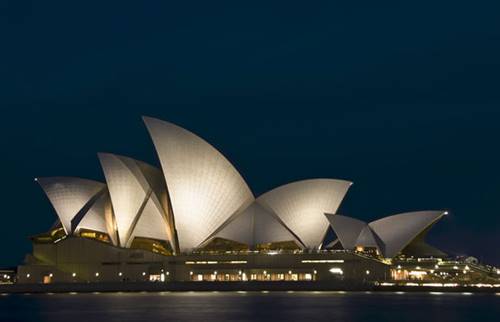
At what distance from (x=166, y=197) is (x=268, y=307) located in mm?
27608

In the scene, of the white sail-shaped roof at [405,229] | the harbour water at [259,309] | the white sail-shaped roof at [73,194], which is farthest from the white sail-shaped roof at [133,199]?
the white sail-shaped roof at [405,229]

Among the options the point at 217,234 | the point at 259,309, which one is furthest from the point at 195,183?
the point at 259,309

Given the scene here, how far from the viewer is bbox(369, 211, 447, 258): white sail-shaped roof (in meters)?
86.9

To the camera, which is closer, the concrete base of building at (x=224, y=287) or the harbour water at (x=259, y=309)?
the harbour water at (x=259, y=309)

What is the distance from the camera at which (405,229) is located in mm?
87125

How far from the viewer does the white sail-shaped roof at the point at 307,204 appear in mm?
86500

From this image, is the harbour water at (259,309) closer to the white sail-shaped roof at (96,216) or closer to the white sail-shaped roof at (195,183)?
the white sail-shaped roof at (195,183)

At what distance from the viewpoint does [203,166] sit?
81375 millimetres

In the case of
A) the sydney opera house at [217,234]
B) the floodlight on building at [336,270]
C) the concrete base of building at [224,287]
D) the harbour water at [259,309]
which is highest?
the sydney opera house at [217,234]

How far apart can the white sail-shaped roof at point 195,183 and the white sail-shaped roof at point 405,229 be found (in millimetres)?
12878

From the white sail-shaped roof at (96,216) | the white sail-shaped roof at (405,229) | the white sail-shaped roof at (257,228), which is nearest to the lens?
the white sail-shaped roof at (405,229)

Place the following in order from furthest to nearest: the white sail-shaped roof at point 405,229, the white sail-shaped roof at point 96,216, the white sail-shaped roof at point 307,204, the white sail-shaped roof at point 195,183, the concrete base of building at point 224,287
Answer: the white sail-shaped roof at point 96,216 → the white sail-shaped roof at point 405,229 → the white sail-shaped roof at point 307,204 → the concrete base of building at point 224,287 → the white sail-shaped roof at point 195,183

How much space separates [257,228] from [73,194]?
16.9 m

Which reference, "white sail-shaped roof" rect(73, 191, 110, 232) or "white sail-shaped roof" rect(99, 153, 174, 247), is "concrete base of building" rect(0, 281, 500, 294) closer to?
"white sail-shaped roof" rect(99, 153, 174, 247)
